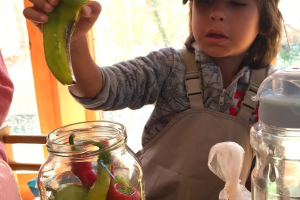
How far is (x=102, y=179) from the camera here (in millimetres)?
360

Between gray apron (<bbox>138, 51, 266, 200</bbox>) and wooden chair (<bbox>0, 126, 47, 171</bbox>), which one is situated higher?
gray apron (<bbox>138, 51, 266, 200</bbox>)

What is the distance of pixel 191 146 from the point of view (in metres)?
0.70

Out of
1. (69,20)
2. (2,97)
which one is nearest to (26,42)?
(2,97)

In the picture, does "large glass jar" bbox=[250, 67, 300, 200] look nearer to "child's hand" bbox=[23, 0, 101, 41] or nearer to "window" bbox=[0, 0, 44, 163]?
"child's hand" bbox=[23, 0, 101, 41]

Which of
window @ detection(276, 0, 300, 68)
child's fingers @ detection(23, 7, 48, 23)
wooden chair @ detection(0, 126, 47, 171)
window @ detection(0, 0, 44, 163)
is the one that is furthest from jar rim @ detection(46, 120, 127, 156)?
window @ detection(0, 0, 44, 163)

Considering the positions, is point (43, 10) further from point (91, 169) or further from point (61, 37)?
point (91, 169)

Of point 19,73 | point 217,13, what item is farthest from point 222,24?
point 19,73

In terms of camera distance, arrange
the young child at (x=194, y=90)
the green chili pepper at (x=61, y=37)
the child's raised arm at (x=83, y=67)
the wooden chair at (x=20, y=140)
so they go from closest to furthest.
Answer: the green chili pepper at (x=61, y=37)
the child's raised arm at (x=83, y=67)
the young child at (x=194, y=90)
the wooden chair at (x=20, y=140)

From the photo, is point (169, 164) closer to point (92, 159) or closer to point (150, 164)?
point (150, 164)

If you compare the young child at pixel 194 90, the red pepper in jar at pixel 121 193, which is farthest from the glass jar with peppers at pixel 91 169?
the young child at pixel 194 90

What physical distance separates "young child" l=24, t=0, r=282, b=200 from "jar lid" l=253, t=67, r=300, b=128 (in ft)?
1.11

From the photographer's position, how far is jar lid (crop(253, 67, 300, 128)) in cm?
34

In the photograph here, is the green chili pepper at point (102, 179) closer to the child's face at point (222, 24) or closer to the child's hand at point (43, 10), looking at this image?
the child's hand at point (43, 10)

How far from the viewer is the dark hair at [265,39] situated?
780 mm
